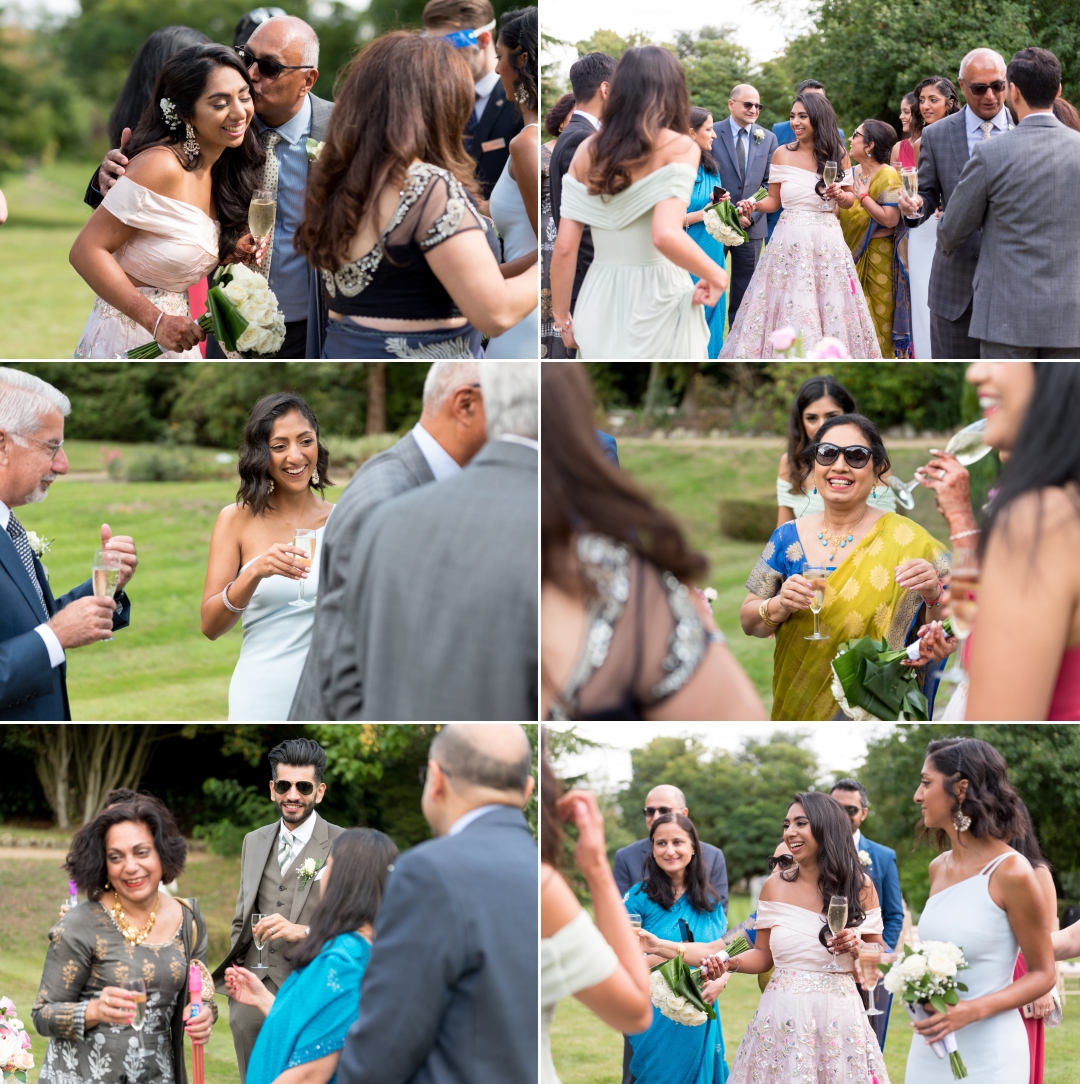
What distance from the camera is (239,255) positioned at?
425 centimetres

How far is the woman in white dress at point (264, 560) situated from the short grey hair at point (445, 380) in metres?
0.64

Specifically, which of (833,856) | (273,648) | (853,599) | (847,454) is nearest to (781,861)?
(833,856)

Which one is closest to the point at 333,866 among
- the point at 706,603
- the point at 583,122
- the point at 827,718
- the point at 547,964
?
the point at 547,964

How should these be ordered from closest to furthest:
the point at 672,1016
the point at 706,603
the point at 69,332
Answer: the point at 706,603 → the point at 672,1016 → the point at 69,332

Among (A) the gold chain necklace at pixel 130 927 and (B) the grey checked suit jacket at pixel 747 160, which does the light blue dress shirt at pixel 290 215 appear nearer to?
(B) the grey checked suit jacket at pixel 747 160

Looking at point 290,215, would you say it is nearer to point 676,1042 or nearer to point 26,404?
point 26,404

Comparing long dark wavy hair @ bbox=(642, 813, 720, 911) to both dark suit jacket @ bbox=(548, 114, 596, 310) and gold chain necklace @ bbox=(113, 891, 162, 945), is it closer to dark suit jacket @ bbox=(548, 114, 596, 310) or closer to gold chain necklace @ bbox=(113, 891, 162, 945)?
gold chain necklace @ bbox=(113, 891, 162, 945)

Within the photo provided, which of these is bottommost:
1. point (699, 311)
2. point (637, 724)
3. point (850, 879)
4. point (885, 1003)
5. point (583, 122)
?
point (885, 1003)

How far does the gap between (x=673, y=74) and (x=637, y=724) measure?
7.25ft

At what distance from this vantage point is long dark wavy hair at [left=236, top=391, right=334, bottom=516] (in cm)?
414

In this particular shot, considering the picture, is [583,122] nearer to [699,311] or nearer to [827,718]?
[699,311]

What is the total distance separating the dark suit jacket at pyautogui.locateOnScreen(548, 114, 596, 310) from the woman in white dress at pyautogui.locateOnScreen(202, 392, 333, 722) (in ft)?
3.53

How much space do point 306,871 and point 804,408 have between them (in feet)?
7.86

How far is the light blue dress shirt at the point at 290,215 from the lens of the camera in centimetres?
419
